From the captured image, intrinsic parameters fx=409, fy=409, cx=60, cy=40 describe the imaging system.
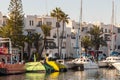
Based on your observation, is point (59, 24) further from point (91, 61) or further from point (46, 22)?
point (91, 61)

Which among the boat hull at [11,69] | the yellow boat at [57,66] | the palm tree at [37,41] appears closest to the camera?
the boat hull at [11,69]

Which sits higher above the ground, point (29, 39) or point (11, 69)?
point (29, 39)

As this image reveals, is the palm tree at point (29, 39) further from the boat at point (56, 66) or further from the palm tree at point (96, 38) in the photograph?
the palm tree at point (96, 38)

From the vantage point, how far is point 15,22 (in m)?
84.7

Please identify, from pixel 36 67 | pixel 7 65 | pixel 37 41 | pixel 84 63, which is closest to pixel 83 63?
pixel 84 63

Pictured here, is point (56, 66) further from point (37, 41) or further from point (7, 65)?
point (37, 41)

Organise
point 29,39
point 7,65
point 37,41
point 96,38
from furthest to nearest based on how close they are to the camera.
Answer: point 96,38
point 37,41
point 29,39
point 7,65

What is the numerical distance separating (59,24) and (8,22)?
82.0ft

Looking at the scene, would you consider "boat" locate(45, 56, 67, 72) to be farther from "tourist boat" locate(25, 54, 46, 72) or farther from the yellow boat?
"tourist boat" locate(25, 54, 46, 72)

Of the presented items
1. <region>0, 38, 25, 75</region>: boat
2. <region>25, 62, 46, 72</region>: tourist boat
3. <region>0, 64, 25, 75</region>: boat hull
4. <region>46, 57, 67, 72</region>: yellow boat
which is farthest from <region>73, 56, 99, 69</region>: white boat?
<region>0, 38, 25, 75</region>: boat

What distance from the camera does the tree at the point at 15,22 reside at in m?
83.7

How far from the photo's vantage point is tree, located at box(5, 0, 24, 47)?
83688mm

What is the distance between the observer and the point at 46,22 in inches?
4245

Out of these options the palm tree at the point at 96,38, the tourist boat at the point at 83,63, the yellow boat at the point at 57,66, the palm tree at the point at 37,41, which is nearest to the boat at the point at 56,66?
the yellow boat at the point at 57,66
